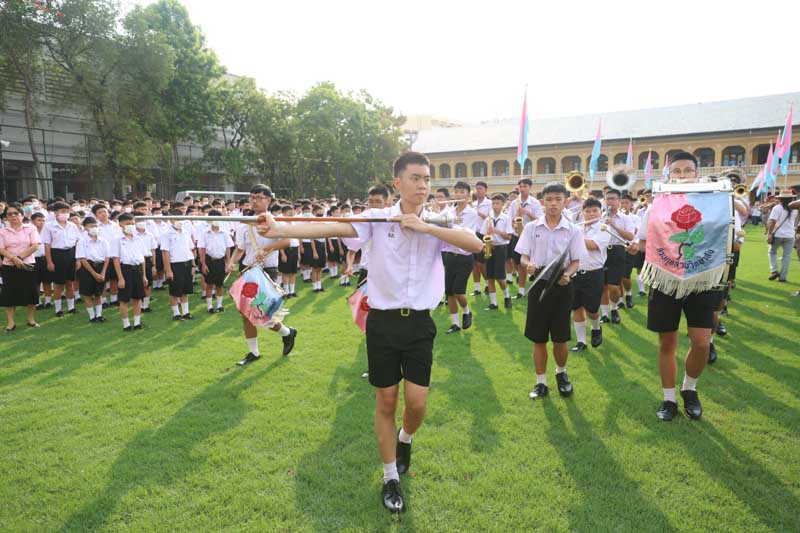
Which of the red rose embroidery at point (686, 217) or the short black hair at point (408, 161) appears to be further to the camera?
the red rose embroidery at point (686, 217)

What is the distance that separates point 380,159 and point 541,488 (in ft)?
130

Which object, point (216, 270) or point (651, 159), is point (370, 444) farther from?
point (651, 159)

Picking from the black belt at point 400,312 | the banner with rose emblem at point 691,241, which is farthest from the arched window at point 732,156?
the black belt at point 400,312

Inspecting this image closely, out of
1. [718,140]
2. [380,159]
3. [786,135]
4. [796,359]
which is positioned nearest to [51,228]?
[796,359]

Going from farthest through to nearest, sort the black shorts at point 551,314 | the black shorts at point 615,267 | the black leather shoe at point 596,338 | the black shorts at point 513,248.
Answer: the black shorts at point 513,248 → the black shorts at point 615,267 → the black leather shoe at point 596,338 → the black shorts at point 551,314

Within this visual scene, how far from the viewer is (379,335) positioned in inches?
131

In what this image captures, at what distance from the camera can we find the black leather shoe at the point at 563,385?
5324mm

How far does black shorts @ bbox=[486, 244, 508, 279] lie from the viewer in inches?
386

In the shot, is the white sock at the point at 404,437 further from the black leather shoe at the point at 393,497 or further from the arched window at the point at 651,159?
the arched window at the point at 651,159

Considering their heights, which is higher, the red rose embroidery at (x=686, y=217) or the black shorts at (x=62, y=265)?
the red rose embroidery at (x=686, y=217)

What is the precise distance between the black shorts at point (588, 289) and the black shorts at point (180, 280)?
24.7 ft

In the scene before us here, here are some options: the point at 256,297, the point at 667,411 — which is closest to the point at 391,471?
the point at 667,411

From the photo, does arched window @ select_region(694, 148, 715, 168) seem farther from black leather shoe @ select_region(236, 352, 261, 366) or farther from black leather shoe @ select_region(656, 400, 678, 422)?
black leather shoe @ select_region(236, 352, 261, 366)

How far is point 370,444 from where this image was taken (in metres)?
4.37
